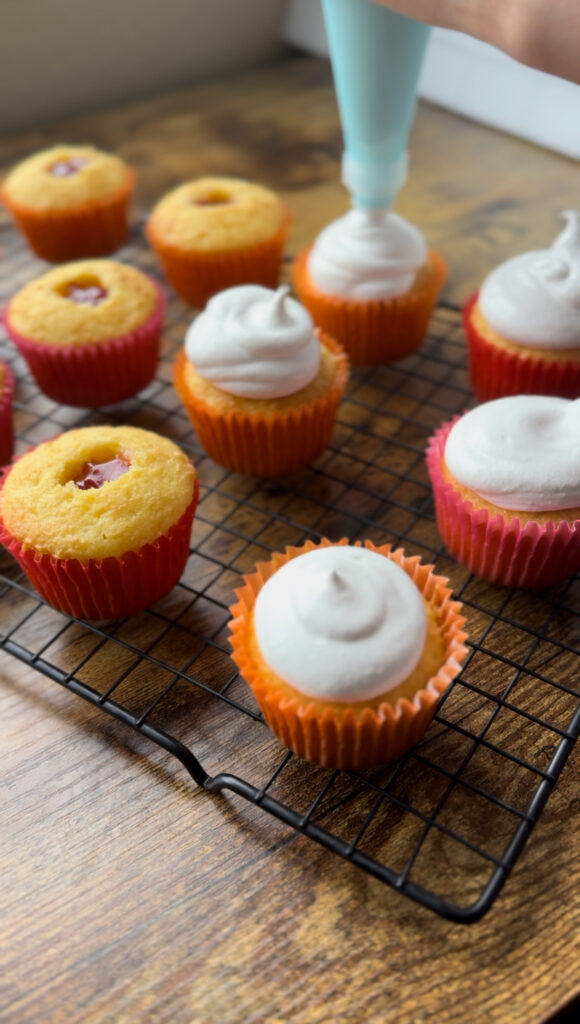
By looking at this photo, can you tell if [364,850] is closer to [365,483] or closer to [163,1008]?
[163,1008]

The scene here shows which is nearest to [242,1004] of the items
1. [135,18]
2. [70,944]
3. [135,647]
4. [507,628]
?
[70,944]

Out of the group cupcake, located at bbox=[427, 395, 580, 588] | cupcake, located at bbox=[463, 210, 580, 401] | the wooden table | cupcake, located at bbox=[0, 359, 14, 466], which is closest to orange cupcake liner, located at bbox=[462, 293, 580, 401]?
cupcake, located at bbox=[463, 210, 580, 401]

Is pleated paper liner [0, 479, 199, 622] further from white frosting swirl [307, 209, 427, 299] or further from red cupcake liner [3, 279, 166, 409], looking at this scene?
white frosting swirl [307, 209, 427, 299]

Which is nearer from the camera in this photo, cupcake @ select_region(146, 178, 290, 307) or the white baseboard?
cupcake @ select_region(146, 178, 290, 307)

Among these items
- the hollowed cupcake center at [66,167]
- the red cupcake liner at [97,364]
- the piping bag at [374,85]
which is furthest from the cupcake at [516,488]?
the hollowed cupcake center at [66,167]

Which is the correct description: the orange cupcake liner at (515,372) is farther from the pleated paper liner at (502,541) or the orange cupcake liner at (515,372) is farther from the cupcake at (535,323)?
the pleated paper liner at (502,541)
